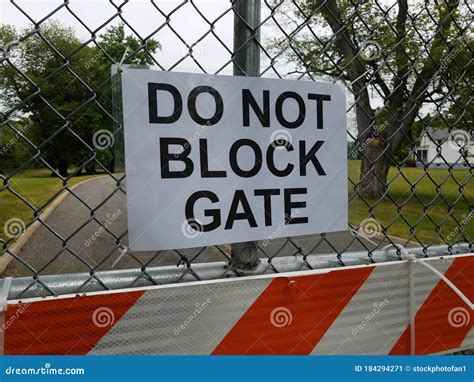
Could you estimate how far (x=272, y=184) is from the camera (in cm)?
125

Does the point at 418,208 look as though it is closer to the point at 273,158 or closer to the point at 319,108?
the point at 319,108

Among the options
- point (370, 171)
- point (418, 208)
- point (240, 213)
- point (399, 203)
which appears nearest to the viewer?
point (240, 213)

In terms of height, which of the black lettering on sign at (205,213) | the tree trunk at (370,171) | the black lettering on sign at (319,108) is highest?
the tree trunk at (370,171)

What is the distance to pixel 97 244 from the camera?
292 inches

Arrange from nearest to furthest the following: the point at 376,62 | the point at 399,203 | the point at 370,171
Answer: the point at 370,171 → the point at 376,62 → the point at 399,203

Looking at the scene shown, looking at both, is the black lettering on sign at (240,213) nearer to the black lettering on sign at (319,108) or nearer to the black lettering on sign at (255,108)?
the black lettering on sign at (255,108)

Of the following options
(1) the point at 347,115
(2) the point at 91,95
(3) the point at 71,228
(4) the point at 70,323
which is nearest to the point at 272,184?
(1) the point at 347,115

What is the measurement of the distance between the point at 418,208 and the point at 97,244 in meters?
9.62

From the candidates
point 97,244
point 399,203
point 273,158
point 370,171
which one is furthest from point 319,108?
point 97,244

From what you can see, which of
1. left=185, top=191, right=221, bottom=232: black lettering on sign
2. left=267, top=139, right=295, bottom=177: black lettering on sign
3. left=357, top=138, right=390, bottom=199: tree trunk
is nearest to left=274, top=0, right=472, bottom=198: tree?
left=357, top=138, right=390, bottom=199: tree trunk

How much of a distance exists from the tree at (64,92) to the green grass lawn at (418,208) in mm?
906

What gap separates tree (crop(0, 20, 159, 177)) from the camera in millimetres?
1046

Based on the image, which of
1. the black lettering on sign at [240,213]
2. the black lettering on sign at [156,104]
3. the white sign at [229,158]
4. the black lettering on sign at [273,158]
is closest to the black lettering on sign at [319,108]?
the white sign at [229,158]

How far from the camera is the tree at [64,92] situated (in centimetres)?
105
